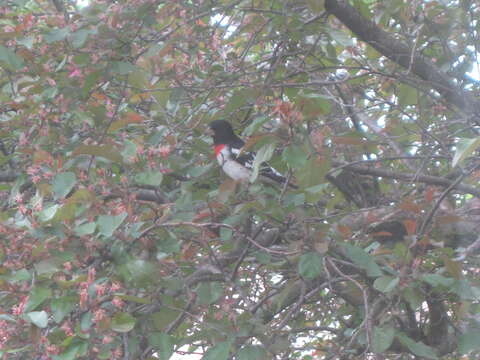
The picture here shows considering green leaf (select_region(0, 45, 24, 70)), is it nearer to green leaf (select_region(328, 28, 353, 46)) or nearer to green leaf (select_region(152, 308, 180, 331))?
green leaf (select_region(152, 308, 180, 331))

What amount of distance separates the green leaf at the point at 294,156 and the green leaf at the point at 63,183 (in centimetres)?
69

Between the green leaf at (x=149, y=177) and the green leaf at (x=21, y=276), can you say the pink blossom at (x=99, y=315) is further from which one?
the green leaf at (x=149, y=177)

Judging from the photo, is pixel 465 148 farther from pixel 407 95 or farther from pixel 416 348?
pixel 407 95

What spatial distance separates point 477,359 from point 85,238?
1.61 meters

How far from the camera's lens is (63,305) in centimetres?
201

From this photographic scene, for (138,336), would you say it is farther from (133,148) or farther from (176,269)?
(133,148)

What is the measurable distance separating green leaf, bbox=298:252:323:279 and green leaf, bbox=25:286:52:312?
79 centimetres

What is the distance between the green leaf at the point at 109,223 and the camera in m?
2.07

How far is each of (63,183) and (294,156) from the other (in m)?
0.75

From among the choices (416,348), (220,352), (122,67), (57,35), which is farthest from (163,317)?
(57,35)

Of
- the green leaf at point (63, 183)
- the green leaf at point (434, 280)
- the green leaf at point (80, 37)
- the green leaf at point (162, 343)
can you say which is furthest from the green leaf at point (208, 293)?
the green leaf at point (80, 37)

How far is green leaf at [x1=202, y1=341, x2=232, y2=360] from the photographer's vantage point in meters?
2.13

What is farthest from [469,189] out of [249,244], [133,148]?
[133,148]

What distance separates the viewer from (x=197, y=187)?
10.3 feet
